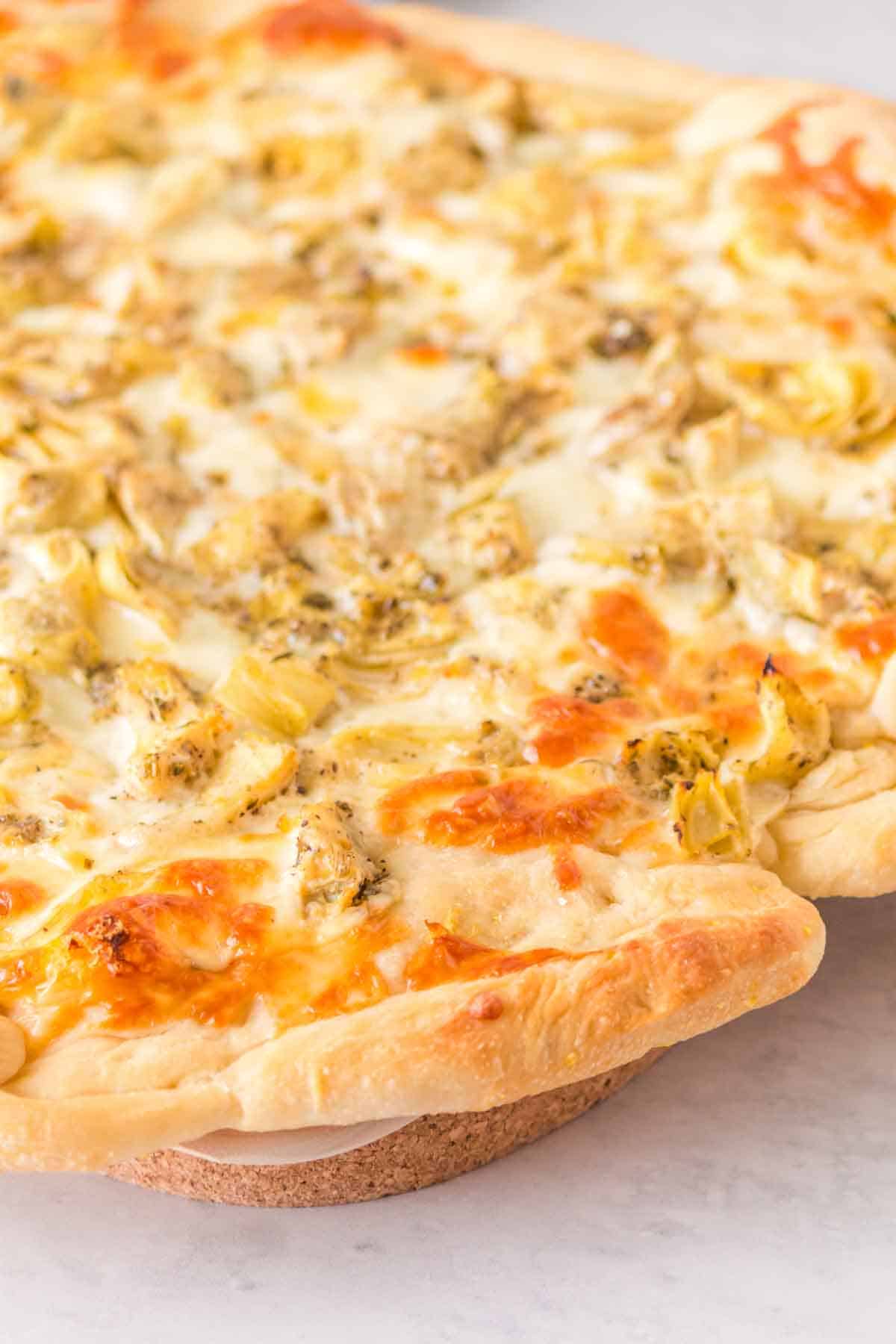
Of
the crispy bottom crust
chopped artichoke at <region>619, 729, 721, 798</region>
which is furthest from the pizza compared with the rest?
the crispy bottom crust

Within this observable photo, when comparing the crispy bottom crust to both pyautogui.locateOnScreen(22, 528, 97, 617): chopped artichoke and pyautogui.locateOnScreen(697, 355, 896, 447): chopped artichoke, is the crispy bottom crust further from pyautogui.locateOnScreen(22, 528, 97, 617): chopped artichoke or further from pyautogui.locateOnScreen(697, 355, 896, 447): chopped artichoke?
pyautogui.locateOnScreen(697, 355, 896, 447): chopped artichoke

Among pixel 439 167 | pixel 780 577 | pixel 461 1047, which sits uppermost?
pixel 439 167

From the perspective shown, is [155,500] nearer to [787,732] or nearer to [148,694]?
[148,694]

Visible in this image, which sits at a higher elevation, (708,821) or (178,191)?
(178,191)

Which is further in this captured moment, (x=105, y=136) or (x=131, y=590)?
(x=105, y=136)

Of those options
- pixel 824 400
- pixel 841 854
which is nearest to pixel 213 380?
pixel 824 400

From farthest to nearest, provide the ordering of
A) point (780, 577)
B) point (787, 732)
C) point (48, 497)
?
point (48, 497)
point (780, 577)
point (787, 732)

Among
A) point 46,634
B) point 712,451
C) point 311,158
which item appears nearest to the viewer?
point 46,634

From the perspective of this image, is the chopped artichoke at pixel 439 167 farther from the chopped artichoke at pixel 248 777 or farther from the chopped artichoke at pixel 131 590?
the chopped artichoke at pixel 248 777
